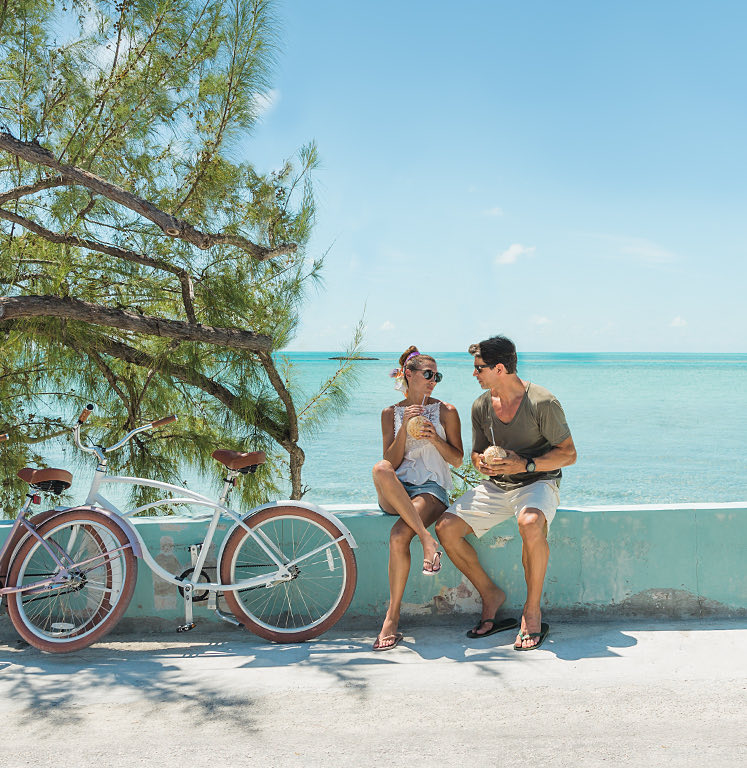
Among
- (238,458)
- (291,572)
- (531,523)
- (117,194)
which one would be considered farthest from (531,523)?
(117,194)

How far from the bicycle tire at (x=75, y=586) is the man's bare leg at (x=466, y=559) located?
116cm

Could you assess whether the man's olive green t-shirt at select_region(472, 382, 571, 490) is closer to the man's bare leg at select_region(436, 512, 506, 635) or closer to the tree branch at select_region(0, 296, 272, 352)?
the man's bare leg at select_region(436, 512, 506, 635)

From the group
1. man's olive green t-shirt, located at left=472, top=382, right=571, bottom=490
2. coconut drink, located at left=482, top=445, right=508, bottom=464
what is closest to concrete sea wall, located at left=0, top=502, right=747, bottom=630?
man's olive green t-shirt, located at left=472, top=382, right=571, bottom=490

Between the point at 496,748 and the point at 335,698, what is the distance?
549mm

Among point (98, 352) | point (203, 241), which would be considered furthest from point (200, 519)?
point (98, 352)

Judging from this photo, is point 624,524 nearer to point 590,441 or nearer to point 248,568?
point 248,568

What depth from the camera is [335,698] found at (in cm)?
228

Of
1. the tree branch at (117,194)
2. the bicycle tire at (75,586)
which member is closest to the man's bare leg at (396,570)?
the bicycle tire at (75,586)

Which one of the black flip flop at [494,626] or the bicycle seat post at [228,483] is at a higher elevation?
the bicycle seat post at [228,483]

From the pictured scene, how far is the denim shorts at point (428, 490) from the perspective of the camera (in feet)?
9.83

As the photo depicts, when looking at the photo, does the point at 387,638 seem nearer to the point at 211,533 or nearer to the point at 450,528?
the point at 450,528

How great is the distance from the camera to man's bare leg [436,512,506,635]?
2.86 metres

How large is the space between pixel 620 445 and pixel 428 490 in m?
17.8

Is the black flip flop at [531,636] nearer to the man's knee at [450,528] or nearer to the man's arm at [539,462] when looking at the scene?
the man's knee at [450,528]
